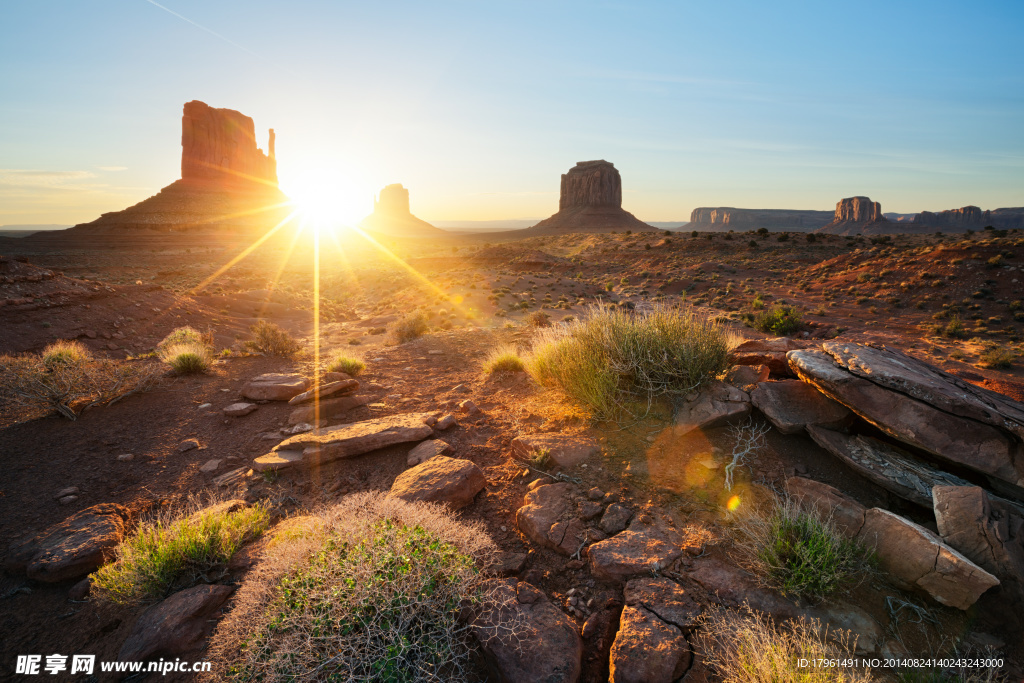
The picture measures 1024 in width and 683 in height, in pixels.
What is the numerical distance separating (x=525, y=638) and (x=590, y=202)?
334 ft

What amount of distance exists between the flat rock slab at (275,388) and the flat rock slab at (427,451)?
3327 millimetres

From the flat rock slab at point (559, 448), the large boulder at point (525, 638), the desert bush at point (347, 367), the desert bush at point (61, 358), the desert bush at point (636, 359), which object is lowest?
the large boulder at point (525, 638)

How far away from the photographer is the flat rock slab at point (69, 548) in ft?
10.9

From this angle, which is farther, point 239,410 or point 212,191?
point 212,191

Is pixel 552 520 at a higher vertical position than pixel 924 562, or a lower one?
→ lower

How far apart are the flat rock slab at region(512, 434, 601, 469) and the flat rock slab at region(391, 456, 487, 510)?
59cm

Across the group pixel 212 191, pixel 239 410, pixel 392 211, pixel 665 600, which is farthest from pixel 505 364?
pixel 392 211

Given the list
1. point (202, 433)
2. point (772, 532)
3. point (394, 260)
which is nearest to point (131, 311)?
point (202, 433)

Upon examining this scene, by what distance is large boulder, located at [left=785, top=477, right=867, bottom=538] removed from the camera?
9.85 feet

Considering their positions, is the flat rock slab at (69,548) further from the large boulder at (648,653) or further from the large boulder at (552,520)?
the large boulder at (648,653)

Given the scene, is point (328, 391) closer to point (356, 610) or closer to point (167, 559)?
point (167, 559)

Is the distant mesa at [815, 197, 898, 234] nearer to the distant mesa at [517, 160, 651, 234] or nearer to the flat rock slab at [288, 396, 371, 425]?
the distant mesa at [517, 160, 651, 234]

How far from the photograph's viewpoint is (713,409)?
14.6 ft

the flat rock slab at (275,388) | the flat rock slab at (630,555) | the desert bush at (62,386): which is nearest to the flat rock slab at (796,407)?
the flat rock slab at (630,555)
